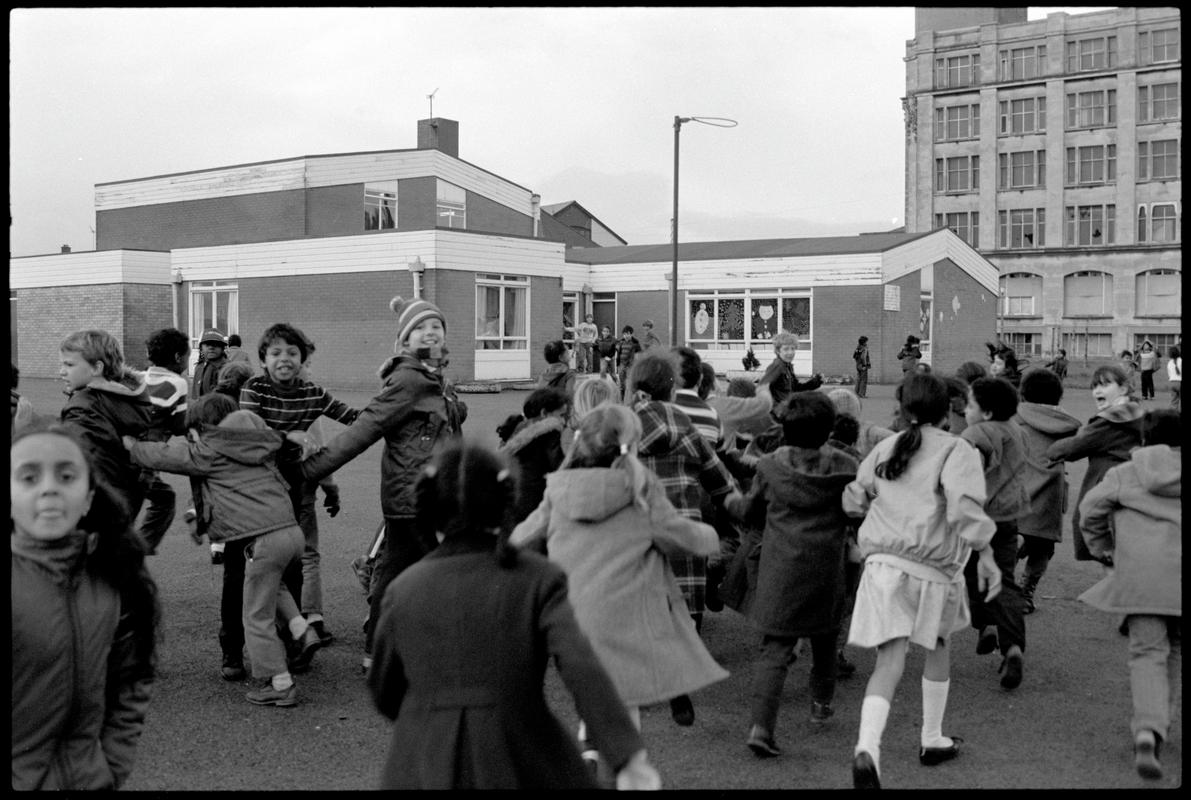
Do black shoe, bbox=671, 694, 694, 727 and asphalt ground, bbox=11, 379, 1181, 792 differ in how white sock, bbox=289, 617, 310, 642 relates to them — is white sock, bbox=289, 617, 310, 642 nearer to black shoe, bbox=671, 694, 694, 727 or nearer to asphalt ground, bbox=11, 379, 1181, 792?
asphalt ground, bbox=11, 379, 1181, 792

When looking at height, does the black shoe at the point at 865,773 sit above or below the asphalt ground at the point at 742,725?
above

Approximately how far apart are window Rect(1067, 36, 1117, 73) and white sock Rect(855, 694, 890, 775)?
7697cm

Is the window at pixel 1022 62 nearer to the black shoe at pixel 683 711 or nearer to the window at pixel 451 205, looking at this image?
the window at pixel 451 205

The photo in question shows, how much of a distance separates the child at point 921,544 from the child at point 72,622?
2.92 metres

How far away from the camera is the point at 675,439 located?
5.64 metres

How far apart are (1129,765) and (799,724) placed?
56.9 inches

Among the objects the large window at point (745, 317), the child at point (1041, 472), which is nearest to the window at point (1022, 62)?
the large window at point (745, 317)

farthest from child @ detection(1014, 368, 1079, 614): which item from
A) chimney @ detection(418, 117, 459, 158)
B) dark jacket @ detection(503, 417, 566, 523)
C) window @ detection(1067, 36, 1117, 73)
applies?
window @ detection(1067, 36, 1117, 73)

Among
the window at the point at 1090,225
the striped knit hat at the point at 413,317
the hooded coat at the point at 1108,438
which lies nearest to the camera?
the striped knit hat at the point at 413,317

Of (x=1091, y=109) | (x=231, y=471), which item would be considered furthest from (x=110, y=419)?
(x=1091, y=109)

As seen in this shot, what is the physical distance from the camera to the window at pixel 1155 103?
233 ft

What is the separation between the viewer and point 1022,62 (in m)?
74.8

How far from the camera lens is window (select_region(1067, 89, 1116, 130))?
237ft

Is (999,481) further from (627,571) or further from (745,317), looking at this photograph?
(745,317)
